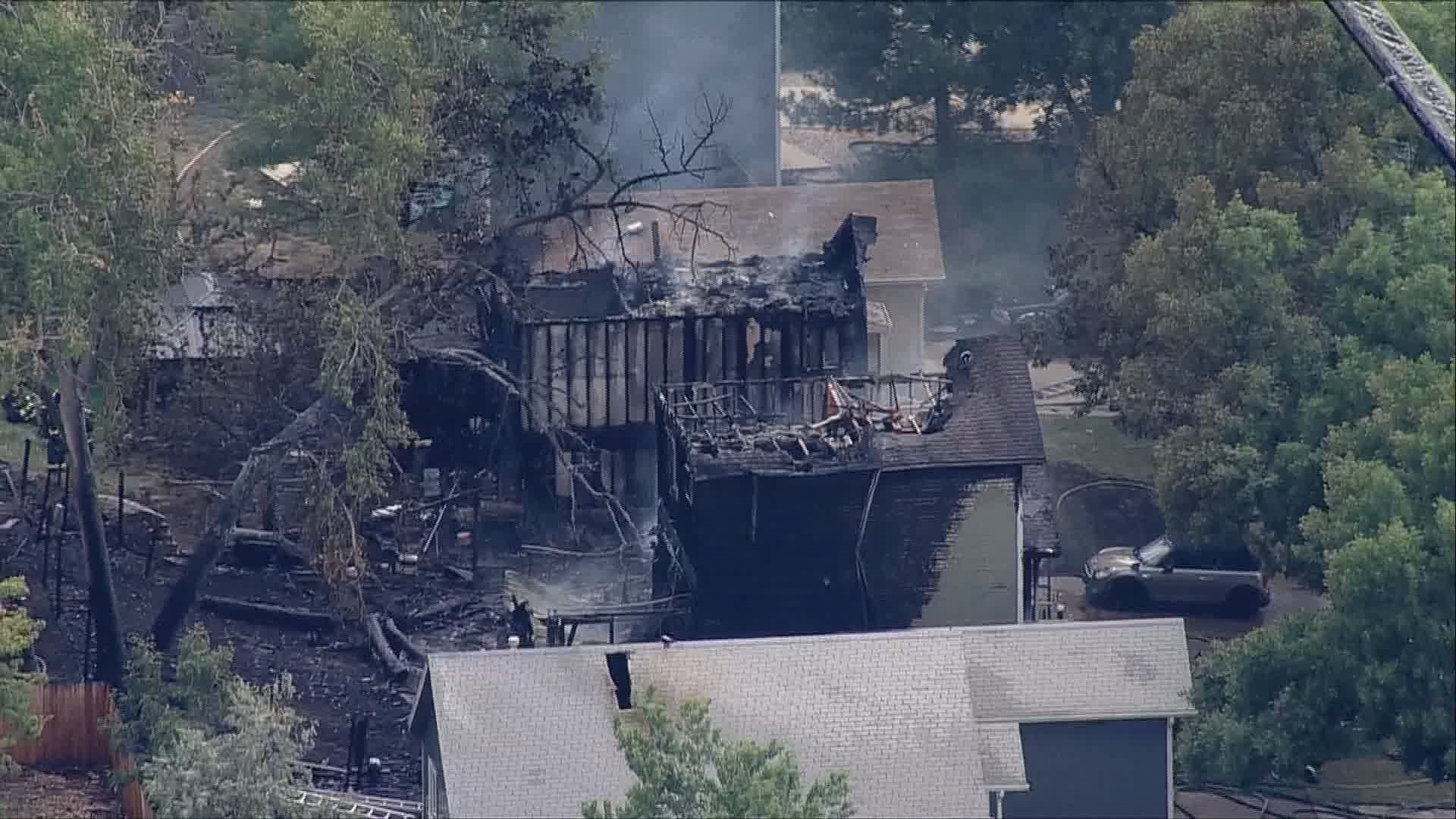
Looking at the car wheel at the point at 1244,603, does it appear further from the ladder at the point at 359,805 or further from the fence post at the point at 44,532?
the fence post at the point at 44,532

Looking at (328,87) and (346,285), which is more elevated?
(328,87)

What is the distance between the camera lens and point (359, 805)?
69.4 ft

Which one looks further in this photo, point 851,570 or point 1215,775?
point 851,570

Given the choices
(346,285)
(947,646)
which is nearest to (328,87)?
(346,285)

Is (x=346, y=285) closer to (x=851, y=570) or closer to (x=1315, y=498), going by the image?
(x=851, y=570)

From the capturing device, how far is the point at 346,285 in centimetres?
2453

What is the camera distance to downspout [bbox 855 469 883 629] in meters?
24.3

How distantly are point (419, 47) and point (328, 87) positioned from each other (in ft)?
7.35

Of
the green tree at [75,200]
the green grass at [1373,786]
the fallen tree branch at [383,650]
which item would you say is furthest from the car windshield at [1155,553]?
the green tree at [75,200]

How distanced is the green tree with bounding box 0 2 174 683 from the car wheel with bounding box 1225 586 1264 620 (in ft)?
44.8

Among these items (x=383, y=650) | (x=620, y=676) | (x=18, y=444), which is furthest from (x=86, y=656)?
(x=620, y=676)

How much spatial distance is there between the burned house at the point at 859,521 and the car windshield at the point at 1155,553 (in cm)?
421

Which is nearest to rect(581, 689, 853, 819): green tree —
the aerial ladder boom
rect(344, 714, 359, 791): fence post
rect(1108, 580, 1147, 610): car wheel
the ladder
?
the ladder

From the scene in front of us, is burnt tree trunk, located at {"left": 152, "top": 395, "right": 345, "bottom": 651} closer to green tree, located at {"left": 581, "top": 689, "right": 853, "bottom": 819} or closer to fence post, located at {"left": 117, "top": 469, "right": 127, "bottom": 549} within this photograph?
fence post, located at {"left": 117, "top": 469, "right": 127, "bottom": 549}
